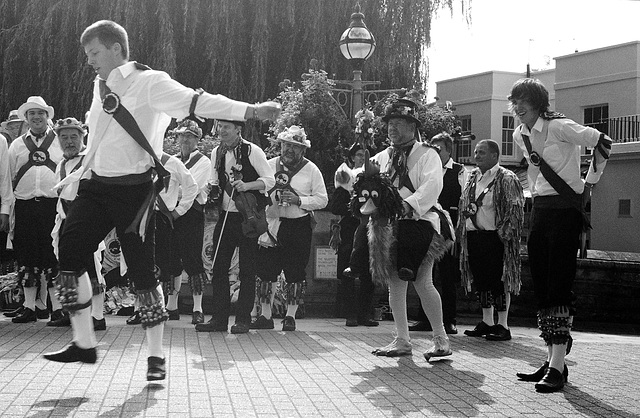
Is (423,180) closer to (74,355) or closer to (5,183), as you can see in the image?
(74,355)

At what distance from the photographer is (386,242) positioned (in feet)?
27.2

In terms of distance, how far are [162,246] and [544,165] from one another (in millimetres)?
5125

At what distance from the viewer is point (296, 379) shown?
23.0ft

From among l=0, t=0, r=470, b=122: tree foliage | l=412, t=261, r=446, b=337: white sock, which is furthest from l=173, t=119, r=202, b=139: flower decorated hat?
l=0, t=0, r=470, b=122: tree foliage

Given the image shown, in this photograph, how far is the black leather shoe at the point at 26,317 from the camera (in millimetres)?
10598

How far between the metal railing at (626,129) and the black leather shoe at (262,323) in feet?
87.6

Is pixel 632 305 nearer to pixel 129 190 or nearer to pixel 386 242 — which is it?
pixel 386 242

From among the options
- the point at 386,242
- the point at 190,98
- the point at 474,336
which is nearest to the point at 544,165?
the point at 386,242

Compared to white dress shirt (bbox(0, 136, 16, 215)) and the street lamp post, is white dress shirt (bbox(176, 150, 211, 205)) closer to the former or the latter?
white dress shirt (bbox(0, 136, 16, 215))

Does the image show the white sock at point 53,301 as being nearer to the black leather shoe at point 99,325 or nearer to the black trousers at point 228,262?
the black leather shoe at point 99,325

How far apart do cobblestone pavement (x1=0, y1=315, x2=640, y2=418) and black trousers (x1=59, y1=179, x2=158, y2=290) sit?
816mm

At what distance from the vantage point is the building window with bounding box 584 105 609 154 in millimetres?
36688

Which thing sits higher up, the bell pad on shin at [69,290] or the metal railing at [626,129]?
the metal railing at [626,129]

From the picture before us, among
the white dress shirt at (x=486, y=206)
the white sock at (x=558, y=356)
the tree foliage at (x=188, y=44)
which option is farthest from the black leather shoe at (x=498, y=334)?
the tree foliage at (x=188, y=44)
